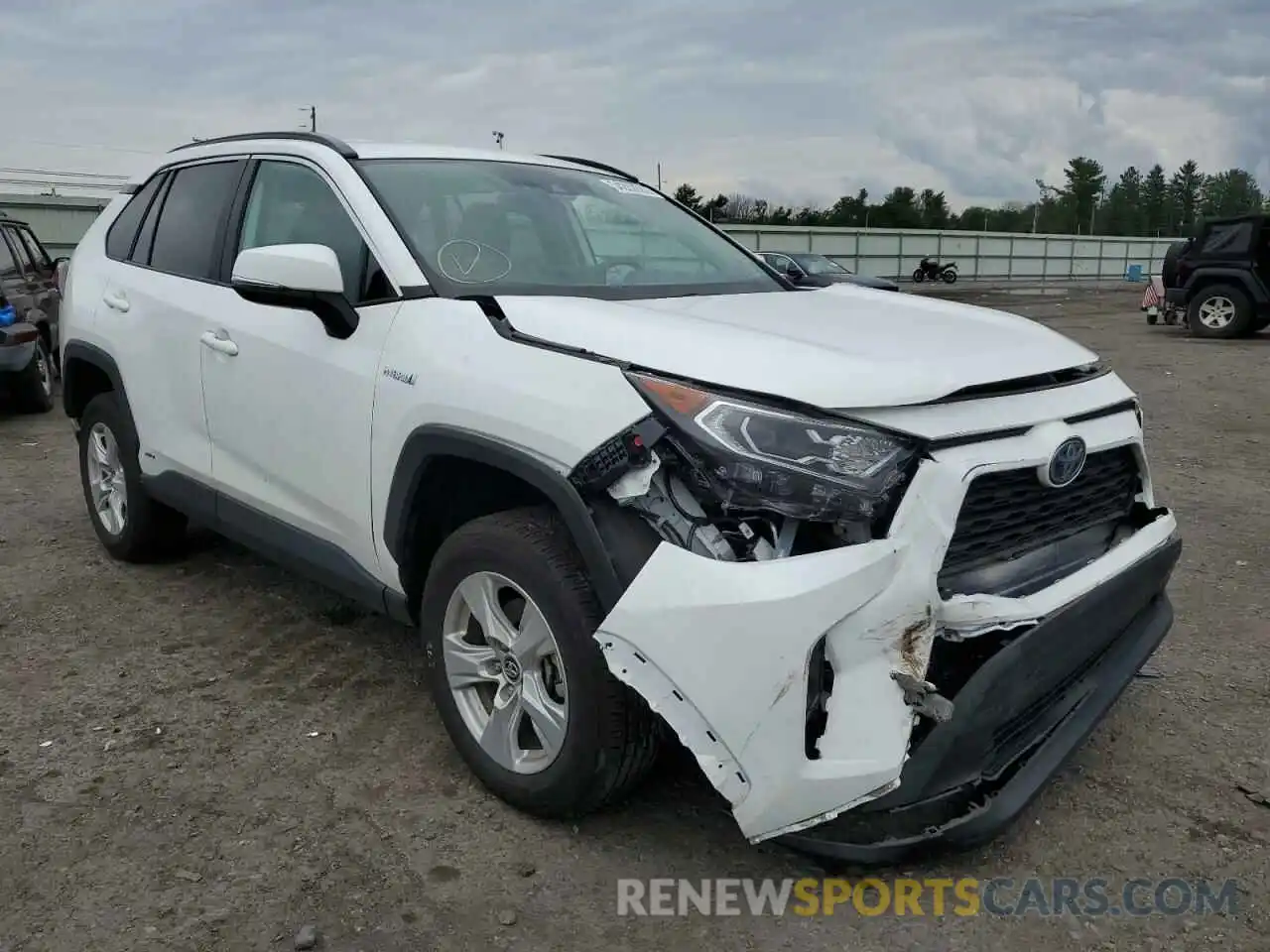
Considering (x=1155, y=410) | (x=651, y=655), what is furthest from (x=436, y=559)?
(x=1155, y=410)

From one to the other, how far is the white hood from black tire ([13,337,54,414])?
7742 millimetres

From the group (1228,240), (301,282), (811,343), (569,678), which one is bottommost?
(569,678)

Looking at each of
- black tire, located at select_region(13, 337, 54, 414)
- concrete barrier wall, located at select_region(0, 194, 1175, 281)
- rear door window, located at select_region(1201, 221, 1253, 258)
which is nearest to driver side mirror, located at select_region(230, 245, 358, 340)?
black tire, located at select_region(13, 337, 54, 414)

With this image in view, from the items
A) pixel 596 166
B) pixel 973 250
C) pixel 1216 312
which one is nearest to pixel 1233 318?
pixel 1216 312

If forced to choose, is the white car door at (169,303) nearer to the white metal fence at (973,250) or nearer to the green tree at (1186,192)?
the white metal fence at (973,250)

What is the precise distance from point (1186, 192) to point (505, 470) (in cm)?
11562

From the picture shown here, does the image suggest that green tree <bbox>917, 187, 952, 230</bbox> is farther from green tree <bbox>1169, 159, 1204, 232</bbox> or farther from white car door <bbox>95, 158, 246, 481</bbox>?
white car door <bbox>95, 158, 246, 481</bbox>

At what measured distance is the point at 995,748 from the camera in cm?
244

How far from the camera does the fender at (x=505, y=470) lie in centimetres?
240

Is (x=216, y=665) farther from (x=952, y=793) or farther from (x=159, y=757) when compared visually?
(x=952, y=793)

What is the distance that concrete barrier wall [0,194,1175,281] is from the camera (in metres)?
21.0

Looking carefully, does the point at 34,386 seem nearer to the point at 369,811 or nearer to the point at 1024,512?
the point at 369,811

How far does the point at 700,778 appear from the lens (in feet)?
10.00

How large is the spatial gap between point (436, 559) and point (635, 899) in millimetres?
998
